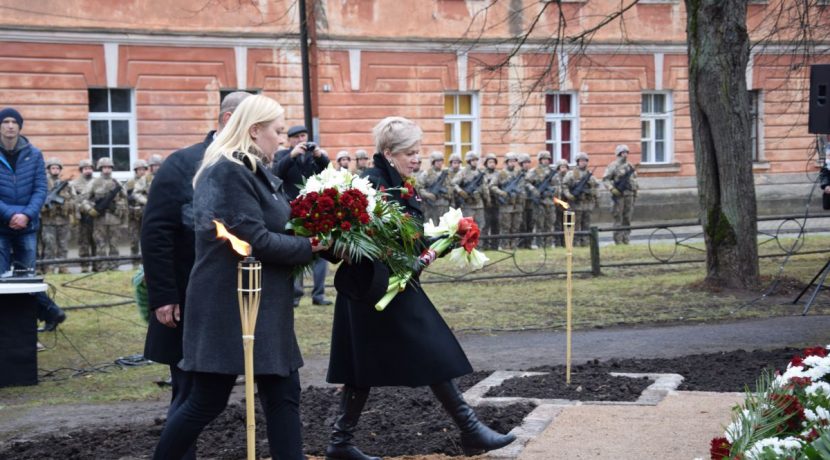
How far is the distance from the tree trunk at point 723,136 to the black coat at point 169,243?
965cm

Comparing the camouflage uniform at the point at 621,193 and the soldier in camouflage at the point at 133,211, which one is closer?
the soldier in camouflage at the point at 133,211

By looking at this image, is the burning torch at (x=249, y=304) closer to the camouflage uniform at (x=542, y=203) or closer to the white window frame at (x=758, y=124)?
the camouflage uniform at (x=542, y=203)

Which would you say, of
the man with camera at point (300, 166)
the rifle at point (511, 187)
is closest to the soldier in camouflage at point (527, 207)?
the rifle at point (511, 187)

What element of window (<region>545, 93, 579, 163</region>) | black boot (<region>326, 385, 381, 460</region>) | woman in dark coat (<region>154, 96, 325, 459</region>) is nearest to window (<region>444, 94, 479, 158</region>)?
window (<region>545, 93, 579, 163</region>)

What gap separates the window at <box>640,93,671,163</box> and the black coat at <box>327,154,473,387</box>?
1114 inches

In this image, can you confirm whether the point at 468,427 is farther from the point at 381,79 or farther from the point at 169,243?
the point at 381,79

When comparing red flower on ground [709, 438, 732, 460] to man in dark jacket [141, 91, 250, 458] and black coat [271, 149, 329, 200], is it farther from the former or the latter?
black coat [271, 149, 329, 200]

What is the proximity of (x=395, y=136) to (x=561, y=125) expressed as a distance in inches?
1052

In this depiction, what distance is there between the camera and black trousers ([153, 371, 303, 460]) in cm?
554

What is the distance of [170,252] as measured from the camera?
20.7ft

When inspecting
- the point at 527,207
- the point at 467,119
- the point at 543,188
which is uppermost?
the point at 467,119

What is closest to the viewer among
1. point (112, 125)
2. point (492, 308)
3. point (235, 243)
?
point (235, 243)

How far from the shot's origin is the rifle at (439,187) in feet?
80.1

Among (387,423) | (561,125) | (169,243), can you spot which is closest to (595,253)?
(387,423)
